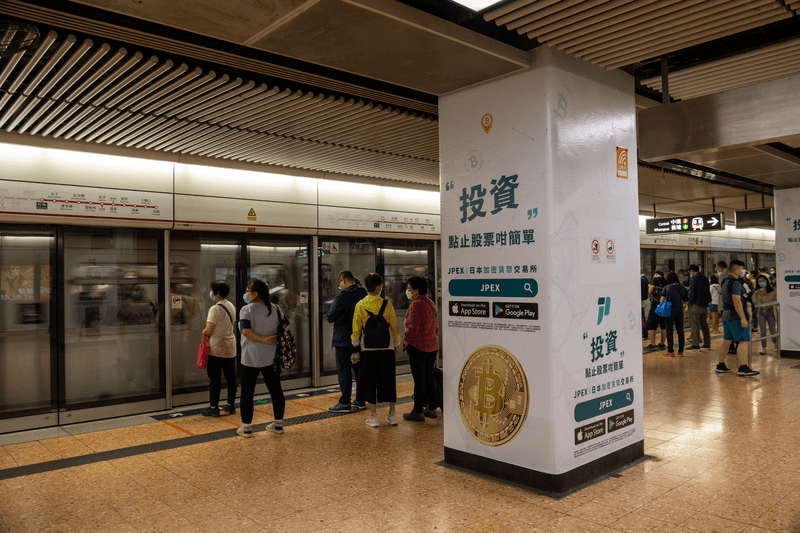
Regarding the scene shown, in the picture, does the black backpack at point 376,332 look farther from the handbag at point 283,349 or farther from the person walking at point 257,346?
the person walking at point 257,346

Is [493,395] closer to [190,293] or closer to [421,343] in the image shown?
[421,343]

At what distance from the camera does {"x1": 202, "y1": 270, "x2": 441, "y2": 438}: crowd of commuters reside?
5527 millimetres

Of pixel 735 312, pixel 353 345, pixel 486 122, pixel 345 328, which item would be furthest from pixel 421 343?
pixel 735 312

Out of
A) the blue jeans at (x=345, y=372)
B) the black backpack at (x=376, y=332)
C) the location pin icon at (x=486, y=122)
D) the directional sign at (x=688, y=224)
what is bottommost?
the blue jeans at (x=345, y=372)

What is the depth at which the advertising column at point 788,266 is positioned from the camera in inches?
392

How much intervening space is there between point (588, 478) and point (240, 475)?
258 centimetres

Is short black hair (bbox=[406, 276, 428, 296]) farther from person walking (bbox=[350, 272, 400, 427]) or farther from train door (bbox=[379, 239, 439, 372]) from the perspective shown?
train door (bbox=[379, 239, 439, 372])

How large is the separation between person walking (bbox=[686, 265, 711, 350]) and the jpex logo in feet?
23.3

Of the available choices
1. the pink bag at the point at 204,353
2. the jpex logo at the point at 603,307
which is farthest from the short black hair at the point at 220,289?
the jpex logo at the point at 603,307

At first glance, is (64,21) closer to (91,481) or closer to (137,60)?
(137,60)

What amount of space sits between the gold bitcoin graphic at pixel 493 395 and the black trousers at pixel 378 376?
1.54 metres

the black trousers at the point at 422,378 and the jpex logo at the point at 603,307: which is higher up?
the jpex logo at the point at 603,307

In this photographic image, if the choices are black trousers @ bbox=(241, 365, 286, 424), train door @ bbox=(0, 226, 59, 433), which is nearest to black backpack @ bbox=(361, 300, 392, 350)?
black trousers @ bbox=(241, 365, 286, 424)

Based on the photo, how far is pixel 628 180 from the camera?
15.0 feet
